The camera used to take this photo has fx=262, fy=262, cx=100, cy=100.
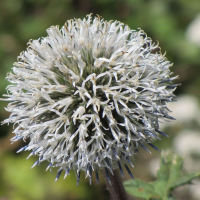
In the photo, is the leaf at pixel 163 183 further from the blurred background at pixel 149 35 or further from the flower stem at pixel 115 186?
the blurred background at pixel 149 35

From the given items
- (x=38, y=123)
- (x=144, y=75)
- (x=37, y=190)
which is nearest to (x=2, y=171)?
(x=37, y=190)

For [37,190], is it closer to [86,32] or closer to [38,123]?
[38,123]

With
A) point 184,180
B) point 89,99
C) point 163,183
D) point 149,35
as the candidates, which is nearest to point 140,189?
point 163,183

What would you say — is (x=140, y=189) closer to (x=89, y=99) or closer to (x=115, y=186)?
(x=115, y=186)

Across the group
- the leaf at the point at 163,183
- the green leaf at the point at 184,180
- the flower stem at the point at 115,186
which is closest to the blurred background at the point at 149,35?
the leaf at the point at 163,183

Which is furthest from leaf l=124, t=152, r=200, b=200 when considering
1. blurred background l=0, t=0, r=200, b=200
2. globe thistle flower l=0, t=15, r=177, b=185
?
blurred background l=0, t=0, r=200, b=200

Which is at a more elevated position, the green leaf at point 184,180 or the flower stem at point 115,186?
the flower stem at point 115,186
